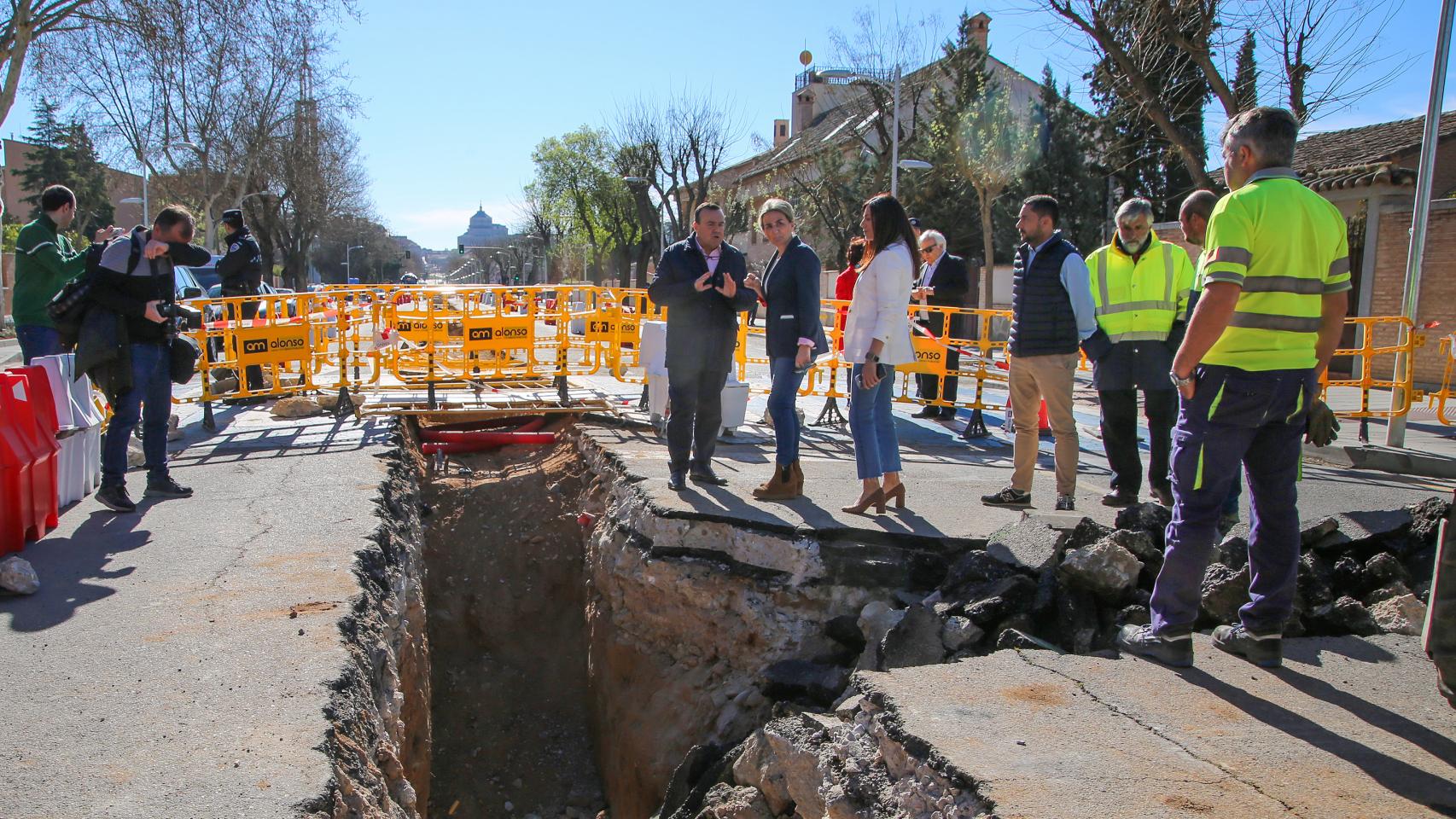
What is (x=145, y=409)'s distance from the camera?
19.7ft

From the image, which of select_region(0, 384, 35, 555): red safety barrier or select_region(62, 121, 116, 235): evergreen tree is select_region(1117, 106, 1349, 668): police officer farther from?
select_region(62, 121, 116, 235): evergreen tree

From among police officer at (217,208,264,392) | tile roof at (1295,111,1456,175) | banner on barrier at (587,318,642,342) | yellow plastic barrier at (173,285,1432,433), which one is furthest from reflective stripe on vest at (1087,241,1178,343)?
tile roof at (1295,111,1456,175)

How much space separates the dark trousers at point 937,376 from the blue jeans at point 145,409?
668 cm

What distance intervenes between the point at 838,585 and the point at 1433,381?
15.3m

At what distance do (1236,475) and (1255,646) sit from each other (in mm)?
612

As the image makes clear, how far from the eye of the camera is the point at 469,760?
6.05 meters

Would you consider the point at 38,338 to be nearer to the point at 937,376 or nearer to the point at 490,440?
the point at 490,440

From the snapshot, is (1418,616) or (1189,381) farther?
(1418,616)

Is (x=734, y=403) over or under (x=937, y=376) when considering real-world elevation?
under

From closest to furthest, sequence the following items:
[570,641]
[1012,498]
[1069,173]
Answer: [1012,498] < [570,641] < [1069,173]

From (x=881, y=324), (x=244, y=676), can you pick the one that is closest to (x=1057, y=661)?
(x=881, y=324)

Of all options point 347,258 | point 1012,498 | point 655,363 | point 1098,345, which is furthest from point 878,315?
point 347,258

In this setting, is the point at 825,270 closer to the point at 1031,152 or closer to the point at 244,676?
the point at 1031,152

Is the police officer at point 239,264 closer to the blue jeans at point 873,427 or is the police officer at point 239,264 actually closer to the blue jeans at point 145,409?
the blue jeans at point 145,409
